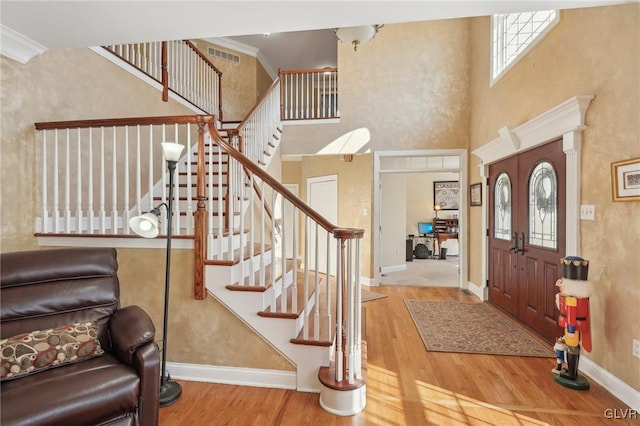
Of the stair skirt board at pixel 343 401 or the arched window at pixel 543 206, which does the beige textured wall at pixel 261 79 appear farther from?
the stair skirt board at pixel 343 401

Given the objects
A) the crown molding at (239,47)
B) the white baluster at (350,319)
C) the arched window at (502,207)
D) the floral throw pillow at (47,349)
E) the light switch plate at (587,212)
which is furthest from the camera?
the crown molding at (239,47)

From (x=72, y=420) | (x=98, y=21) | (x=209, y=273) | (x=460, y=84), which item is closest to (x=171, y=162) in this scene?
(x=209, y=273)

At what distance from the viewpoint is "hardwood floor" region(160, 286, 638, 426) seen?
1973mm

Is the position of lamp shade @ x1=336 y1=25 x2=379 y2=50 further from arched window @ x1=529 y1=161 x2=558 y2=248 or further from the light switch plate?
the light switch plate

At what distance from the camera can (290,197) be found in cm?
224

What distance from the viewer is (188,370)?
96.1 inches

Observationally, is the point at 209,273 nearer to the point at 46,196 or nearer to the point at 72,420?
the point at 72,420

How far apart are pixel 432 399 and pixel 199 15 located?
3075mm

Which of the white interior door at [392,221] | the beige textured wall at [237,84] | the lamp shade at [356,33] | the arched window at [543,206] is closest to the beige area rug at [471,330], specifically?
the arched window at [543,206]

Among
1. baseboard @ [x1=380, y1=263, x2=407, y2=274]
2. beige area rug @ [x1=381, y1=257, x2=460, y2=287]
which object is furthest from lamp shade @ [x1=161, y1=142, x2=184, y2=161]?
baseboard @ [x1=380, y1=263, x2=407, y2=274]

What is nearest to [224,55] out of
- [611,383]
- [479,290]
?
[479,290]

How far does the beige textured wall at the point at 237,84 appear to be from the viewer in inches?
277

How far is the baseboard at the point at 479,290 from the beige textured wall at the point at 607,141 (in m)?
2.02

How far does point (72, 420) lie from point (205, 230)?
4.11 ft
